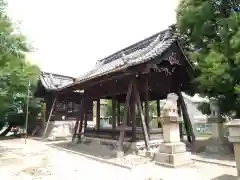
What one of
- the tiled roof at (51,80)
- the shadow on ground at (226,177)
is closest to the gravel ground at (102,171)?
the shadow on ground at (226,177)

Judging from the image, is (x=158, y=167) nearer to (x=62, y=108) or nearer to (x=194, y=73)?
(x=194, y=73)

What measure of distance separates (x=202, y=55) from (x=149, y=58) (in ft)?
11.4

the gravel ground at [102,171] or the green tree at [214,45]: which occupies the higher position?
the green tree at [214,45]

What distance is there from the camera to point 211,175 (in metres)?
6.12

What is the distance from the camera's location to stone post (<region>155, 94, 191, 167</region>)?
730cm

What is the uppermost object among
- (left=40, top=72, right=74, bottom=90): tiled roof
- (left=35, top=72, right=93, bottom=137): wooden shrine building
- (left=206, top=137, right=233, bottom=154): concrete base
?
(left=40, top=72, right=74, bottom=90): tiled roof

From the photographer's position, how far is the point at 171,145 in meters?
7.38

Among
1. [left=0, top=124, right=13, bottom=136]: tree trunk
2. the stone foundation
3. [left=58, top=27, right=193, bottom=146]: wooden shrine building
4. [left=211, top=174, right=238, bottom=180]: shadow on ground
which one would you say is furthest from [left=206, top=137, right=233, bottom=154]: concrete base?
[left=0, top=124, right=13, bottom=136]: tree trunk

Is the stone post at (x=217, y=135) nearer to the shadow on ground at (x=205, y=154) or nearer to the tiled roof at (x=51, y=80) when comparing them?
the shadow on ground at (x=205, y=154)

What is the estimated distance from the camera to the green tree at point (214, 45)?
8383 millimetres

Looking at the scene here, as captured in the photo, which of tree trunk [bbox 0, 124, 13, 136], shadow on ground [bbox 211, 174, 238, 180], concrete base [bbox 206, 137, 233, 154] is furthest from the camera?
tree trunk [bbox 0, 124, 13, 136]

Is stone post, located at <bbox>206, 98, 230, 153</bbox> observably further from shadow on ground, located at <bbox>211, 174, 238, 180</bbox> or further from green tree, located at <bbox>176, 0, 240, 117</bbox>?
→ shadow on ground, located at <bbox>211, 174, 238, 180</bbox>

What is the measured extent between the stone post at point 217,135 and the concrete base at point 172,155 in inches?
110

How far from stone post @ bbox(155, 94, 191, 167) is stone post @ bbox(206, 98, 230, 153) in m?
2.74
